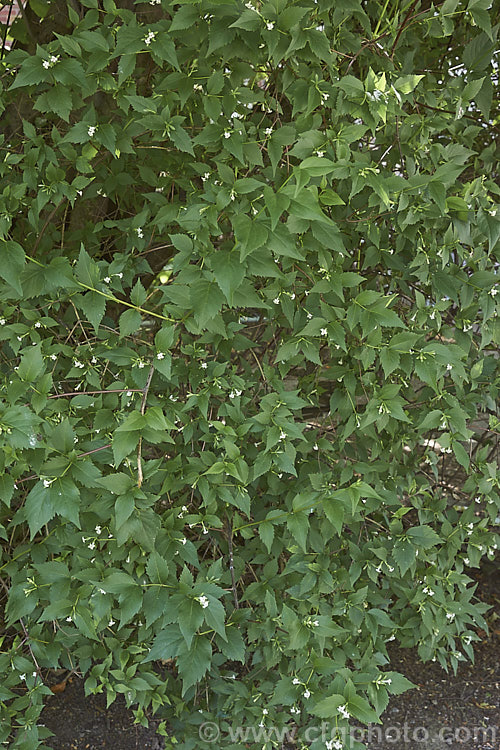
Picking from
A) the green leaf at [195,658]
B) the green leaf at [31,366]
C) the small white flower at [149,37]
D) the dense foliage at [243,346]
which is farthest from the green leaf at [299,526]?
the small white flower at [149,37]

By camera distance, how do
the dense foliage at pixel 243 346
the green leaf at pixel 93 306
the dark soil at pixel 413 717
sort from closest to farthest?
1. the dense foliage at pixel 243 346
2. the green leaf at pixel 93 306
3. the dark soil at pixel 413 717

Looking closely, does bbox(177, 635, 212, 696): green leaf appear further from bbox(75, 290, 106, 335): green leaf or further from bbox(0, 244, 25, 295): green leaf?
bbox(0, 244, 25, 295): green leaf

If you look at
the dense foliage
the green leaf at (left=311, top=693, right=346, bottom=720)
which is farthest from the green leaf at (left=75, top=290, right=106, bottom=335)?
the green leaf at (left=311, top=693, right=346, bottom=720)

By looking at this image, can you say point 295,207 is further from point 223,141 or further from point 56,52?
point 56,52

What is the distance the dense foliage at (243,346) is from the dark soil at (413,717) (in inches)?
19.4

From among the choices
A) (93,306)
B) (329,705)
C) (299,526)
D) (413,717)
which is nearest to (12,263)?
(93,306)

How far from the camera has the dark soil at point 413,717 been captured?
9.09ft

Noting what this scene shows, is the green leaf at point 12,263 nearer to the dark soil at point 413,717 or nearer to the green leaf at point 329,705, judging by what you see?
the green leaf at point 329,705

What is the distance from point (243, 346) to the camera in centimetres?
207

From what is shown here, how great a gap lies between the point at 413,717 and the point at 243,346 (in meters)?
1.84

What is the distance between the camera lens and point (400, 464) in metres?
2.43

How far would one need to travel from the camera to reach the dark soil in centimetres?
277

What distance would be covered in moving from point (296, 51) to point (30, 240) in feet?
3.68

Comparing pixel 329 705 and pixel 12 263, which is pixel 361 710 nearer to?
pixel 329 705
